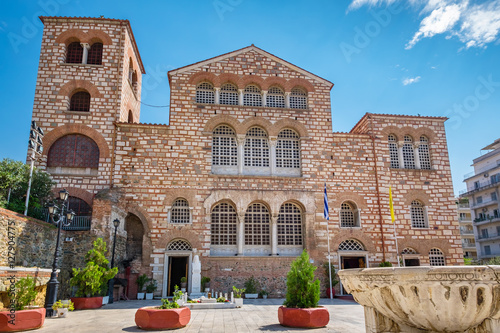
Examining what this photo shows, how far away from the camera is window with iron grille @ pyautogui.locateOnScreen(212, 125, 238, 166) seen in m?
21.9

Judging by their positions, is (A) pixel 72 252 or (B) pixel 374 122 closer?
(A) pixel 72 252

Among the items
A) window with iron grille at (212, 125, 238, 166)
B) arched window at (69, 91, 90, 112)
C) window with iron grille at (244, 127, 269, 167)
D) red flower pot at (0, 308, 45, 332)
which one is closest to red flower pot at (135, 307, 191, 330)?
red flower pot at (0, 308, 45, 332)

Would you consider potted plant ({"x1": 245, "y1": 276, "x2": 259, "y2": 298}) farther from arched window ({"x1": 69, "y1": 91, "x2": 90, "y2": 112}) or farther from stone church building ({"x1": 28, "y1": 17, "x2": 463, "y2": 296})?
arched window ({"x1": 69, "y1": 91, "x2": 90, "y2": 112})

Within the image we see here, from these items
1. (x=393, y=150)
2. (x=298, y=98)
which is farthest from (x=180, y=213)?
(x=393, y=150)

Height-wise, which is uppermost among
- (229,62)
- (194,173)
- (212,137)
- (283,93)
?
(229,62)

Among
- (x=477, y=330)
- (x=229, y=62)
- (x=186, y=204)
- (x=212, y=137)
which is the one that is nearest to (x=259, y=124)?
(x=212, y=137)

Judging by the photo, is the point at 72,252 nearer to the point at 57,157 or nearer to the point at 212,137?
the point at 57,157

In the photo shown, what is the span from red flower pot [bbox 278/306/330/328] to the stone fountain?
4726mm

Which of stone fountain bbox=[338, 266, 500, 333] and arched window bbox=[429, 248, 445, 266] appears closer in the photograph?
stone fountain bbox=[338, 266, 500, 333]

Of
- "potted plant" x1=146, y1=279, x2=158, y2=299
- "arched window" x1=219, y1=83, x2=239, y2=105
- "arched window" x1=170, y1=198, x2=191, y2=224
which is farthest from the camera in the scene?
"arched window" x1=219, y1=83, x2=239, y2=105

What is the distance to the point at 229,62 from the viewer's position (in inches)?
912

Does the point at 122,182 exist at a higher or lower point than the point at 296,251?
higher

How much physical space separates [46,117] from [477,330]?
2158cm

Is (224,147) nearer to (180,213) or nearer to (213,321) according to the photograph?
(180,213)
